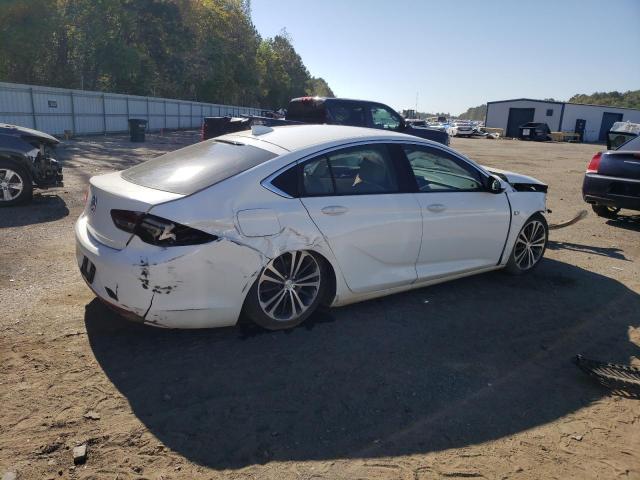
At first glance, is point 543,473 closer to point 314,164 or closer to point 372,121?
point 314,164

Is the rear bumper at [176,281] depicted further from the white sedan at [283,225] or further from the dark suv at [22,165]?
the dark suv at [22,165]

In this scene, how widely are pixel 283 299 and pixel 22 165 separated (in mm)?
6055

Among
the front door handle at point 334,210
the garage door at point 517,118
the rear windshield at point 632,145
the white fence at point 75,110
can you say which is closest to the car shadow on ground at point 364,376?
the front door handle at point 334,210

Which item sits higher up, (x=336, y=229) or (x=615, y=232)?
(x=336, y=229)

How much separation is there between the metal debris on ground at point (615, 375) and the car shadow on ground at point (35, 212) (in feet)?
22.5

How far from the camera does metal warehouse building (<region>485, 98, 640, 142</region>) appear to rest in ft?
189

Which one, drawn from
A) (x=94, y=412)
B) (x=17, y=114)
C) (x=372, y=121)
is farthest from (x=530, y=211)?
(x=17, y=114)

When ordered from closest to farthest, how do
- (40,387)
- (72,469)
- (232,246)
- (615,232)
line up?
(72,469), (40,387), (232,246), (615,232)

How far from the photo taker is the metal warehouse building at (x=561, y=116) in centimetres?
5756

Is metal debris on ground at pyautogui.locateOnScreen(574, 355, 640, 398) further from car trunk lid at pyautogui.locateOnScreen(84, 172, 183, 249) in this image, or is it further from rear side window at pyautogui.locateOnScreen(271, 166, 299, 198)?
car trunk lid at pyautogui.locateOnScreen(84, 172, 183, 249)

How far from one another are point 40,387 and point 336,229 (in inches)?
87.7

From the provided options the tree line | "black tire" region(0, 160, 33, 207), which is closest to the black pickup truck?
"black tire" region(0, 160, 33, 207)

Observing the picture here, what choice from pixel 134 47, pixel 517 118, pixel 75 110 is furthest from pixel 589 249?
pixel 517 118

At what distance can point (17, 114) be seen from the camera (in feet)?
67.2
